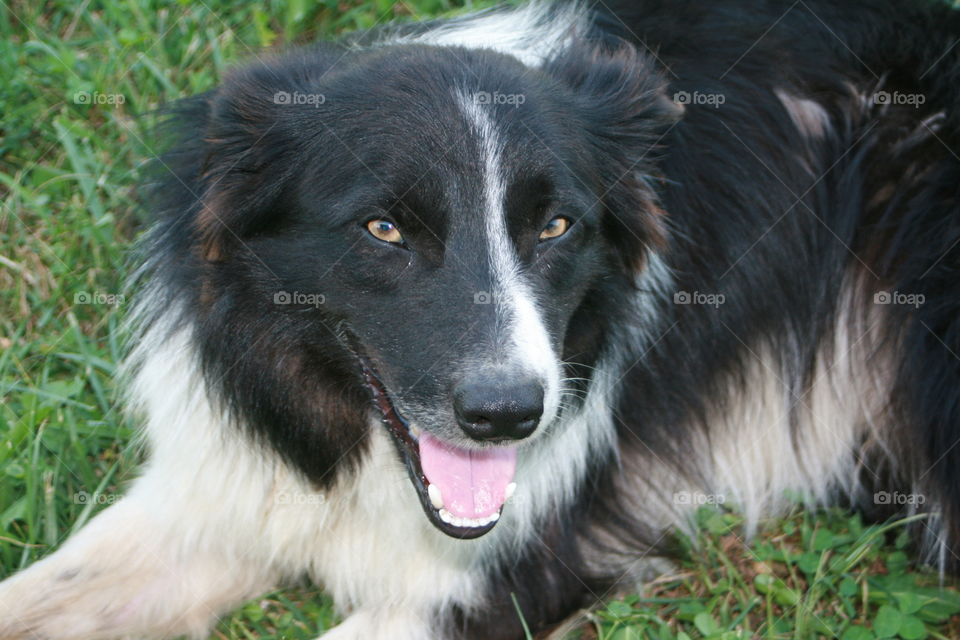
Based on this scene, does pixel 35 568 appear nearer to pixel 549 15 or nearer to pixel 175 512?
pixel 175 512

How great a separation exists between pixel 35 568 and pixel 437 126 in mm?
1994

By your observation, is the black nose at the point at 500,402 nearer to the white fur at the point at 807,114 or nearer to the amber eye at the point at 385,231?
the amber eye at the point at 385,231

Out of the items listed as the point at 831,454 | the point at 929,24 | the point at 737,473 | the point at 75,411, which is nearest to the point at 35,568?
the point at 75,411

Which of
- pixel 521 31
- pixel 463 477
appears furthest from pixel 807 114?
pixel 463 477

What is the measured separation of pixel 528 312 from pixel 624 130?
33.2 inches

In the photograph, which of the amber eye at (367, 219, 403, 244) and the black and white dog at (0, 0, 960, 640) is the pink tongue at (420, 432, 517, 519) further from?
the amber eye at (367, 219, 403, 244)

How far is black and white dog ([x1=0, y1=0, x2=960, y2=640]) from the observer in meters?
3.17

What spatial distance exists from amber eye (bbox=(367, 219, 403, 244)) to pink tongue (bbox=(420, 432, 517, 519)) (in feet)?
1.81

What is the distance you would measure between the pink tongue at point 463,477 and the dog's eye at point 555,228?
63 cm

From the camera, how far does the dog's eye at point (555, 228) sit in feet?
10.8

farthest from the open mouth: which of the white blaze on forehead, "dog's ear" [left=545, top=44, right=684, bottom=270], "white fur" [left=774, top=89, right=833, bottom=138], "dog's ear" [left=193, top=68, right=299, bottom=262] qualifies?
"white fur" [left=774, top=89, right=833, bottom=138]

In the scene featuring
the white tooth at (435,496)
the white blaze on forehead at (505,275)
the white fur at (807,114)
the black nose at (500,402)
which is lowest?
the white tooth at (435,496)

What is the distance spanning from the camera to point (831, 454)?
4.45 m

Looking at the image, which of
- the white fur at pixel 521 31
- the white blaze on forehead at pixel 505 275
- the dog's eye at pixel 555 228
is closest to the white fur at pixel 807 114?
the white fur at pixel 521 31
